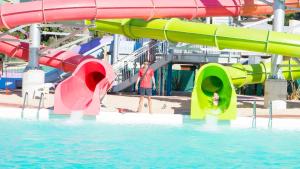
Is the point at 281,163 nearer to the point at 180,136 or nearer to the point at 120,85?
the point at 180,136

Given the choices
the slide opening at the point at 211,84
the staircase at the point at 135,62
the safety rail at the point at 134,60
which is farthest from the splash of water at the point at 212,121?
the safety rail at the point at 134,60

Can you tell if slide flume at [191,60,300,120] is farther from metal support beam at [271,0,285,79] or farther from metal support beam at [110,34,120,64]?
metal support beam at [110,34,120,64]

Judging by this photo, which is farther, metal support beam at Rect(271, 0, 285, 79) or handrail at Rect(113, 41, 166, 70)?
handrail at Rect(113, 41, 166, 70)

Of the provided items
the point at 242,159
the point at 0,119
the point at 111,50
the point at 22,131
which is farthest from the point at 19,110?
the point at 111,50

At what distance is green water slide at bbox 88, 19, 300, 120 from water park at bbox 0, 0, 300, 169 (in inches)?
1.3

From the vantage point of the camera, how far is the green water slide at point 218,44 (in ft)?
47.3

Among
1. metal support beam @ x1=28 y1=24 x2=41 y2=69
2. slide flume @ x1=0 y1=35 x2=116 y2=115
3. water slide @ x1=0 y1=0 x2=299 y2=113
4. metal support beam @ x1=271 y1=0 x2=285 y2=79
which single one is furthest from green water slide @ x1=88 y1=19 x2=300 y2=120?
slide flume @ x1=0 y1=35 x2=116 y2=115

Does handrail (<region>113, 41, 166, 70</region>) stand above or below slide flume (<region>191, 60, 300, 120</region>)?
above

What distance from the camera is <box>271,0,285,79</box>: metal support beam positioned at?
52.1 ft

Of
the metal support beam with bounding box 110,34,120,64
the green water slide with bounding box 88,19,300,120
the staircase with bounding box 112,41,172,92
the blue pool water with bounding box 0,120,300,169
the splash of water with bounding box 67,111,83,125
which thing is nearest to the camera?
the blue pool water with bounding box 0,120,300,169

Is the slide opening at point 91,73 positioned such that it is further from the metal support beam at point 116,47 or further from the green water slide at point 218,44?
the metal support beam at point 116,47

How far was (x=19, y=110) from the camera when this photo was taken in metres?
13.5

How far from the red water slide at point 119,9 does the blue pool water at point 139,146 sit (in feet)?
9.98

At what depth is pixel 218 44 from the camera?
15953 mm
